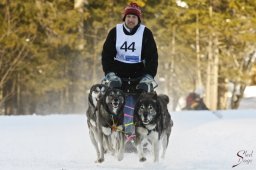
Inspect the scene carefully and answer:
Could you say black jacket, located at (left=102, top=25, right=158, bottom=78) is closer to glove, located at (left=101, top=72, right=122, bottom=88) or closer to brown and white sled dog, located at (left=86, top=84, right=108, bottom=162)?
glove, located at (left=101, top=72, right=122, bottom=88)

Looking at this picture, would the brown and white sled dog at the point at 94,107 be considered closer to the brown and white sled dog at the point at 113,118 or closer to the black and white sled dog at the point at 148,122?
the brown and white sled dog at the point at 113,118

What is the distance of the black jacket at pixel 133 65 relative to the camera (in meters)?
8.60

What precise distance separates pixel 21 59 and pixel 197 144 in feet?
77.9

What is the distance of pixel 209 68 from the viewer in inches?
1398

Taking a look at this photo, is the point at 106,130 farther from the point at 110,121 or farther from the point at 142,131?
the point at 142,131

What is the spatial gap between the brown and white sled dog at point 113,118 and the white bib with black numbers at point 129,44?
717 millimetres

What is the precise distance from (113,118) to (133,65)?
103 centimetres

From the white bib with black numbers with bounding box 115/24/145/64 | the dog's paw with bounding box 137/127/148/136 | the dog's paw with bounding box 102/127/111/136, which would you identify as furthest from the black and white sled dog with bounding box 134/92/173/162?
the white bib with black numbers with bounding box 115/24/145/64

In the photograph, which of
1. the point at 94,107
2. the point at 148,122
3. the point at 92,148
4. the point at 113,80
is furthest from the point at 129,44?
the point at 92,148

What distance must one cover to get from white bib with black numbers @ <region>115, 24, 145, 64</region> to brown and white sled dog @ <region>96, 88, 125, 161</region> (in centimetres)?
72

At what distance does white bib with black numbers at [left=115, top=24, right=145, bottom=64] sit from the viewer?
860cm

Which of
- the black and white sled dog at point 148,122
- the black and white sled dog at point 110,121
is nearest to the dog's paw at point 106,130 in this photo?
the black and white sled dog at point 110,121

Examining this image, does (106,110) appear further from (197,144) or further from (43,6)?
(43,6)

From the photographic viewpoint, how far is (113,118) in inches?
319
